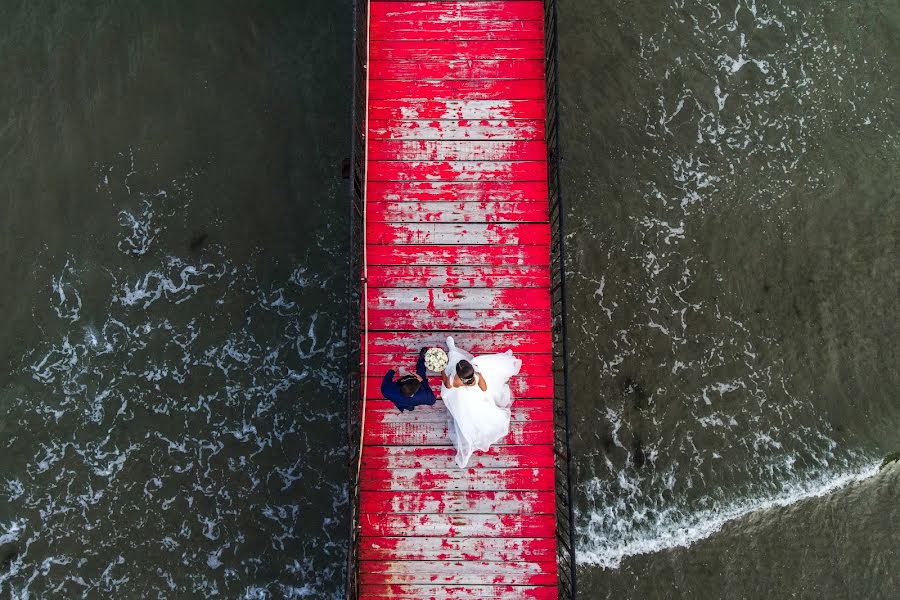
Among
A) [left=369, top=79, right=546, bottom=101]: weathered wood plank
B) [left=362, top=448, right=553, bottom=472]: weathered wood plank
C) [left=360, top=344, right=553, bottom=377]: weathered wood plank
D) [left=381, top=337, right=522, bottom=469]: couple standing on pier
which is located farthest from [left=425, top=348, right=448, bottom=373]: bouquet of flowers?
[left=369, top=79, right=546, bottom=101]: weathered wood plank

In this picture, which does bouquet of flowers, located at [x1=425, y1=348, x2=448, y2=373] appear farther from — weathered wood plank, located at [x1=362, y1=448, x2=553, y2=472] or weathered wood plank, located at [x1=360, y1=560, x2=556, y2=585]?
weathered wood plank, located at [x1=360, y1=560, x2=556, y2=585]

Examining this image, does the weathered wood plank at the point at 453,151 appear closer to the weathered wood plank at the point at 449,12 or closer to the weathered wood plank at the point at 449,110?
the weathered wood plank at the point at 449,110

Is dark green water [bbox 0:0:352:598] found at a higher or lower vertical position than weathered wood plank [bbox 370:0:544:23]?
lower

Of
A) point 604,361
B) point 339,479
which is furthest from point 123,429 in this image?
point 604,361

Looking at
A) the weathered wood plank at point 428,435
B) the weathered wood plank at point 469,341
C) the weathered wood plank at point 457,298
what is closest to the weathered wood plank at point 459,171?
the weathered wood plank at point 457,298

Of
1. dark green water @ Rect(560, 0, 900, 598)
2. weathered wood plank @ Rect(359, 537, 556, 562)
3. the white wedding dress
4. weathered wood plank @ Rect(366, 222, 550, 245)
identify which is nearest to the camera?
the white wedding dress

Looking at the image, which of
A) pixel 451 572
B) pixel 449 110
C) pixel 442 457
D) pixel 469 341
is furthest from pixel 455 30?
pixel 451 572

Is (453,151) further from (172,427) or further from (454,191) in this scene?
(172,427)
